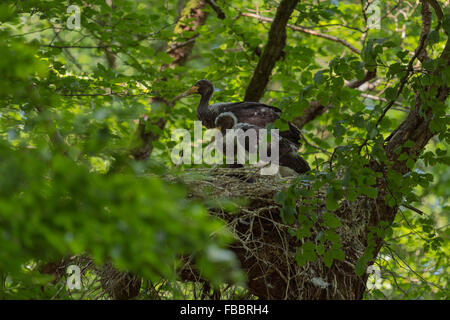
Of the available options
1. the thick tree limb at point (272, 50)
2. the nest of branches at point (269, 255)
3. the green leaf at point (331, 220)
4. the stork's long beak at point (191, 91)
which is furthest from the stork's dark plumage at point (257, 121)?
the green leaf at point (331, 220)

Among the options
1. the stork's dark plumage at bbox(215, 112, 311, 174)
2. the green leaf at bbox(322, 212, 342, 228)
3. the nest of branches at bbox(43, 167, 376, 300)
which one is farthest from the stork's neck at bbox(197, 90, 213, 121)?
the green leaf at bbox(322, 212, 342, 228)

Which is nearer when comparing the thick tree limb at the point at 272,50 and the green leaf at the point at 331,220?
the green leaf at the point at 331,220

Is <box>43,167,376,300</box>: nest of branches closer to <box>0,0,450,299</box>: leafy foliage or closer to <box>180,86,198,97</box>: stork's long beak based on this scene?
<box>0,0,450,299</box>: leafy foliage

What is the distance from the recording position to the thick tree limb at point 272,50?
18.1ft

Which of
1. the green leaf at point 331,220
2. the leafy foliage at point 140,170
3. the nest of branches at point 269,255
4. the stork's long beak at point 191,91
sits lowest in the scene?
the nest of branches at point 269,255

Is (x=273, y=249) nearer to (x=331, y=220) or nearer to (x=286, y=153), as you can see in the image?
(x=331, y=220)

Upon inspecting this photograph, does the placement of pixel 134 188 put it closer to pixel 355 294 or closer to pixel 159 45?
pixel 355 294

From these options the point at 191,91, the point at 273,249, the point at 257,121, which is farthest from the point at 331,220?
the point at 191,91

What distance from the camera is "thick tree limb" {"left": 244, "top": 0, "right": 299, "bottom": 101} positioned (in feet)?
18.1

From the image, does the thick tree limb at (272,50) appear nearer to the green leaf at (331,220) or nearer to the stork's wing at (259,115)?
the stork's wing at (259,115)

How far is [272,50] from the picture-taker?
5.91m

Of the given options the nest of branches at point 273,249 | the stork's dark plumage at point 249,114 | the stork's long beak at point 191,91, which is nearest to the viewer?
the nest of branches at point 273,249
